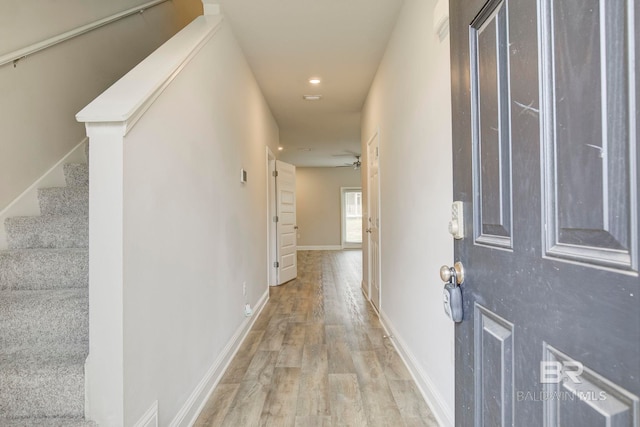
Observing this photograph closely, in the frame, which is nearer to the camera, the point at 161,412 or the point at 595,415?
the point at 595,415

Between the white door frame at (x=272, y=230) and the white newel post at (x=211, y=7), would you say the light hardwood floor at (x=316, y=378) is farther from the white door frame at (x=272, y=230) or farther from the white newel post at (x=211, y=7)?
the white newel post at (x=211, y=7)

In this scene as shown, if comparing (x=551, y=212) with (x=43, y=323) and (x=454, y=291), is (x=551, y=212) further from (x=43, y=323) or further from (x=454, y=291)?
(x=43, y=323)

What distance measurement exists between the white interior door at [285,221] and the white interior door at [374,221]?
1.48 metres

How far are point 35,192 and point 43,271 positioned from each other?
0.71 meters

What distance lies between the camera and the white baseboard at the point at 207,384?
5.24ft

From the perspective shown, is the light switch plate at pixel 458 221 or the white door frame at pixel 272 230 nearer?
the light switch plate at pixel 458 221

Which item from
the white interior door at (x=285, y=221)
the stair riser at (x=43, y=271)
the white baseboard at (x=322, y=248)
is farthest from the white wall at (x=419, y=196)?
the white baseboard at (x=322, y=248)

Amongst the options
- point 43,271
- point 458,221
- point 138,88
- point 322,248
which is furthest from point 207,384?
point 322,248

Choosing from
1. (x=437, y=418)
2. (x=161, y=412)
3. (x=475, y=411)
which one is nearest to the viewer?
(x=475, y=411)

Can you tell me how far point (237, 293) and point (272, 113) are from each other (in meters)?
2.99

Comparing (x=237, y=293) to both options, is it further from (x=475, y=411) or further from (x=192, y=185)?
(x=475, y=411)

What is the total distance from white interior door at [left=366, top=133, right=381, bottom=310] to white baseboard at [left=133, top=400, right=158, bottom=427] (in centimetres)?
241

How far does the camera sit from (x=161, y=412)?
1387mm

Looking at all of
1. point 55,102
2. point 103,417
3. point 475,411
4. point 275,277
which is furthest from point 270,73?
point 475,411
